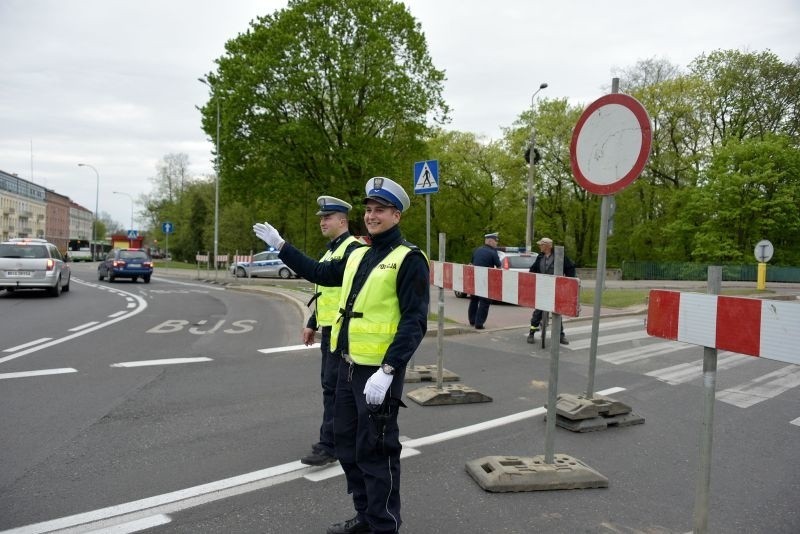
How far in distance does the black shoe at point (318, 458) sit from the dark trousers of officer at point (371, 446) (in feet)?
3.47

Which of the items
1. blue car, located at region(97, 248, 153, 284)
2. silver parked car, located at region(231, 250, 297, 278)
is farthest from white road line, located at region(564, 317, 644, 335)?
silver parked car, located at region(231, 250, 297, 278)

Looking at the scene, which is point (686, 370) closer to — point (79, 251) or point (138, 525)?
point (138, 525)

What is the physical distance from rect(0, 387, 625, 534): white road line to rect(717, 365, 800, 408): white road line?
194 inches

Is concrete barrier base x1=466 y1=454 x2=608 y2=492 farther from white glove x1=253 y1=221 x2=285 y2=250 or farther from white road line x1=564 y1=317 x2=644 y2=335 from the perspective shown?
white road line x1=564 y1=317 x2=644 y2=335

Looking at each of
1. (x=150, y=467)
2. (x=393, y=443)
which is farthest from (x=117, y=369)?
(x=393, y=443)

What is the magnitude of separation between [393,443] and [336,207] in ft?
6.99

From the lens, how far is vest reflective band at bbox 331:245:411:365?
3.16 metres

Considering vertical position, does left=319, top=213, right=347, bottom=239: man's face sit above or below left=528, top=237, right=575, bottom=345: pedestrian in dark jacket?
above

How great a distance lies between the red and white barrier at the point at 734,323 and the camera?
9.13 ft

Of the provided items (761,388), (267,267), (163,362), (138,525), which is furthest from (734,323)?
(267,267)

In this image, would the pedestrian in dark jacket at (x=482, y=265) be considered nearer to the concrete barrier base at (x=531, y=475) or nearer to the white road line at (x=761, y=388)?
the white road line at (x=761, y=388)

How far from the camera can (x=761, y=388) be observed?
7.09 metres

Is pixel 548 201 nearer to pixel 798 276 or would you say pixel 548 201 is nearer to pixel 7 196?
pixel 798 276

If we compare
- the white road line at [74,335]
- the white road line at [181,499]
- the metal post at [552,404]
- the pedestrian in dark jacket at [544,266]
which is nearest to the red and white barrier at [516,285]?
the metal post at [552,404]
